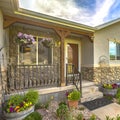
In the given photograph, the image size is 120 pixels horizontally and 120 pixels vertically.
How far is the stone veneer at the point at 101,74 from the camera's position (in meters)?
7.68

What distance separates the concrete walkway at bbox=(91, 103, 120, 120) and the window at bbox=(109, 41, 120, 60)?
157 inches

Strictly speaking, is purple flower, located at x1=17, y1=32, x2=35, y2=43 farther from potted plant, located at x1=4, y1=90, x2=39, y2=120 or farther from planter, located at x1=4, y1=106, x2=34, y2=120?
planter, located at x1=4, y1=106, x2=34, y2=120

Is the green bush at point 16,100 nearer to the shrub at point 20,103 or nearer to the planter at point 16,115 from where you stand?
the shrub at point 20,103

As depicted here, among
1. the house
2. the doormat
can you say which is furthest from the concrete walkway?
the house

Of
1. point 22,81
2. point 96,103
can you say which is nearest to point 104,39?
point 96,103

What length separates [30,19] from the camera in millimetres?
5012

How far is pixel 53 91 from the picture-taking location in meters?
5.58

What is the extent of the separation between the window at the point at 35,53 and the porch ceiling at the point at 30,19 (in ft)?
4.89

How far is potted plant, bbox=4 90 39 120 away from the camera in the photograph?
147 inches

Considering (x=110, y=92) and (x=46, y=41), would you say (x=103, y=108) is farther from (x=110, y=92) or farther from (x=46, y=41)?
(x=46, y=41)

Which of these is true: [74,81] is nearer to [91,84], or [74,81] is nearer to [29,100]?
[91,84]

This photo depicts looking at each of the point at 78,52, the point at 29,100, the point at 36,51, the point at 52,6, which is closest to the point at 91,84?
the point at 78,52

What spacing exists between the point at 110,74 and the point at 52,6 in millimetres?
17515

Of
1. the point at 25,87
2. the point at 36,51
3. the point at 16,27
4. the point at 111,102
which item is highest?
the point at 16,27
